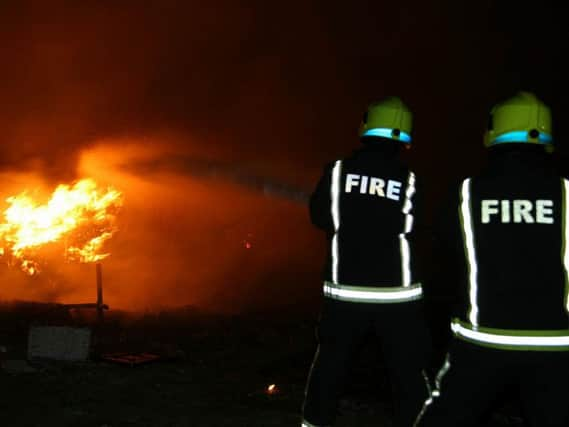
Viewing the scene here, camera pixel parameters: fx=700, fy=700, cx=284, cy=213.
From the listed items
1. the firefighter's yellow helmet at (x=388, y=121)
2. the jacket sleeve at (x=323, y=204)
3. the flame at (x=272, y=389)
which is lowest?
the flame at (x=272, y=389)

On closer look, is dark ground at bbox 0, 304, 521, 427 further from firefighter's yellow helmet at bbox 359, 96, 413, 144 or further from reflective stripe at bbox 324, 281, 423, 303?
firefighter's yellow helmet at bbox 359, 96, 413, 144

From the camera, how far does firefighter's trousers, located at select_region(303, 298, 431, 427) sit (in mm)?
3637

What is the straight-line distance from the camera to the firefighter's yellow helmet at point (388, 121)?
3.81m

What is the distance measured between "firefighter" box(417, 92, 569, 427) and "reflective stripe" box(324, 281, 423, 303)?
2.83 feet

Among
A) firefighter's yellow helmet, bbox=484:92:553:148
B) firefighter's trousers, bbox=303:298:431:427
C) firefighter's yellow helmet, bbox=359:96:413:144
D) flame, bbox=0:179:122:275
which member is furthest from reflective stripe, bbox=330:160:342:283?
flame, bbox=0:179:122:275

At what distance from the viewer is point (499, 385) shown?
261cm

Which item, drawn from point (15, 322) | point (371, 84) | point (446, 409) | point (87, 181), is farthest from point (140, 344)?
point (371, 84)

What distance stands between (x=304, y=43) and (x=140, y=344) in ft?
31.0

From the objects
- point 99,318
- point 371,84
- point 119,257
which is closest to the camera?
point 99,318

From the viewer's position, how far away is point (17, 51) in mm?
13031

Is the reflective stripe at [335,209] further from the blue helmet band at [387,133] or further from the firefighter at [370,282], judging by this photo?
the blue helmet band at [387,133]

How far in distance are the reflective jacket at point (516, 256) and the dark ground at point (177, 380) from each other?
2436mm

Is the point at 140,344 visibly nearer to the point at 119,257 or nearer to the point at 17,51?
the point at 119,257

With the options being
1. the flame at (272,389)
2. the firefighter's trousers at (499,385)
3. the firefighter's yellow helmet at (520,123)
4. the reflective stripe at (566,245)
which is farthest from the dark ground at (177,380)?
the firefighter's yellow helmet at (520,123)
